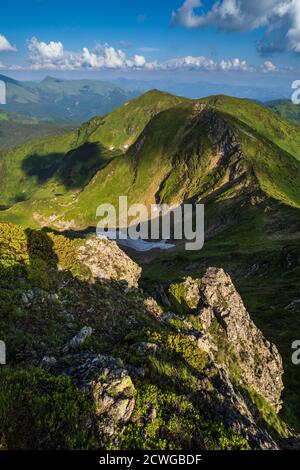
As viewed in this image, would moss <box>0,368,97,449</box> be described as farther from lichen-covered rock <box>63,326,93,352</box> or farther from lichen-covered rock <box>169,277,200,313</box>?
lichen-covered rock <box>169,277,200,313</box>

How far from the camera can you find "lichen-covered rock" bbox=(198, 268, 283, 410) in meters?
36.4

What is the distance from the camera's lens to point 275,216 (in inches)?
5945

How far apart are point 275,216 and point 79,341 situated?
464ft

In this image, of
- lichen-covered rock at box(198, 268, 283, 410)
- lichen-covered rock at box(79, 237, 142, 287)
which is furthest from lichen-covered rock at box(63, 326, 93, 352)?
lichen-covered rock at box(198, 268, 283, 410)

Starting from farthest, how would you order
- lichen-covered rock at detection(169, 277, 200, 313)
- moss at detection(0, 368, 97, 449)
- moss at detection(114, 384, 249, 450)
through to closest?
lichen-covered rock at detection(169, 277, 200, 313) < moss at detection(114, 384, 249, 450) < moss at detection(0, 368, 97, 449)

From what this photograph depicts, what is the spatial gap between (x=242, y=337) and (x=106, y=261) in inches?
638

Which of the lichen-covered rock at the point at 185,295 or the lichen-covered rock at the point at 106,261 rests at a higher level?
the lichen-covered rock at the point at 106,261

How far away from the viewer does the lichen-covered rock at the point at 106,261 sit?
32.3 metres

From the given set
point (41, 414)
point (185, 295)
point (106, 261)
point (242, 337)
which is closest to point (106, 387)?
point (41, 414)

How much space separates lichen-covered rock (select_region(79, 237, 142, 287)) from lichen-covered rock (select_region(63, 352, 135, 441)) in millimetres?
12939

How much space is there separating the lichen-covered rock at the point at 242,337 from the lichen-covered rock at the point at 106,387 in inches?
763

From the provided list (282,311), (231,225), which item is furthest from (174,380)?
(231,225)

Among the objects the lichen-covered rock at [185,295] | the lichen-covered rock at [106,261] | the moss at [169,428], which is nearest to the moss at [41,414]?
the moss at [169,428]

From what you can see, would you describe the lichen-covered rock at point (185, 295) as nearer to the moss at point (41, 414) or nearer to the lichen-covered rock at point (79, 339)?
the lichen-covered rock at point (79, 339)
